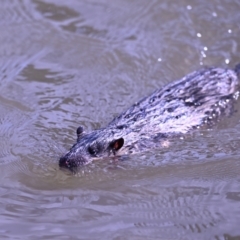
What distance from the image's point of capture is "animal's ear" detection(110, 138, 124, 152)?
18.1 feet

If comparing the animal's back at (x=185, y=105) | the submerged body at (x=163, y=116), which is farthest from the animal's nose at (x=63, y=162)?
the animal's back at (x=185, y=105)

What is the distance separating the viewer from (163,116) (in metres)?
6.10

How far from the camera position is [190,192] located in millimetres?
4992

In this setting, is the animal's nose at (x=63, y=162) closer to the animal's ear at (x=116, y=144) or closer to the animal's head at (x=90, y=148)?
the animal's head at (x=90, y=148)

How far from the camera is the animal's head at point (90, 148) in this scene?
17.4 feet

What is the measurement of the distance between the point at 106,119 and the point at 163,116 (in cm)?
64

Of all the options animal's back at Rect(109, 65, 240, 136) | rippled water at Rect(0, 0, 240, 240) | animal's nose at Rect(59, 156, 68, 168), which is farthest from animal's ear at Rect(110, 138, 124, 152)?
animal's nose at Rect(59, 156, 68, 168)

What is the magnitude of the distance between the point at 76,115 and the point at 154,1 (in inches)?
110

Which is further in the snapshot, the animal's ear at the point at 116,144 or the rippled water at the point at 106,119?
the animal's ear at the point at 116,144

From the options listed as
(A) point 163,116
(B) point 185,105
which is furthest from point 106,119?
(B) point 185,105

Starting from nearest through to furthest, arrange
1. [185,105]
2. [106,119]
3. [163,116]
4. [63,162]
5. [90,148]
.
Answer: [63,162], [90,148], [163,116], [185,105], [106,119]

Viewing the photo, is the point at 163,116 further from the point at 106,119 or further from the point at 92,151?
the point at 92,151

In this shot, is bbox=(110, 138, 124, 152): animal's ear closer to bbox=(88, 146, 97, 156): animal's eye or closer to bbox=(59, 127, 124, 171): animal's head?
bbox=(59, 127, 124, 171): animal's head

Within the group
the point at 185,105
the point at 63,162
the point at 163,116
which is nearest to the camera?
the point at 63,162
